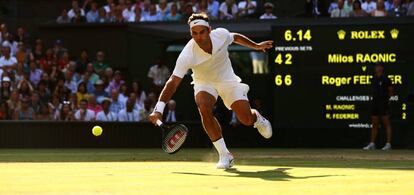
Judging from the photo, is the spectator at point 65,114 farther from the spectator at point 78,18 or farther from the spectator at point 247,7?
the spectator at point 247,7

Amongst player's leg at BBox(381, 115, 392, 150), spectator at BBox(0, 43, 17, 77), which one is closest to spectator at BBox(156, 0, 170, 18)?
spectator at BBox(0, 43, 17, 77)

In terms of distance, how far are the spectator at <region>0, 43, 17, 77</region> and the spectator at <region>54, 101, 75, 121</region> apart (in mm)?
2129

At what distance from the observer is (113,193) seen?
728 centimetres

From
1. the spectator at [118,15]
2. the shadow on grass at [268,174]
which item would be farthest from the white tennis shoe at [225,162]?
the spectator at [118,15]

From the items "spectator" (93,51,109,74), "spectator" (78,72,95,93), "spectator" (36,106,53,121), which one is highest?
"spectator" (93,51,109,74)

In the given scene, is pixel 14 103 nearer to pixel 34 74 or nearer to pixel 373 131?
pixel 34 74

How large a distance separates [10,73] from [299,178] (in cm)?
1307

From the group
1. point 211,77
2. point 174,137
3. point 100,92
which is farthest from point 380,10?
point 174,137

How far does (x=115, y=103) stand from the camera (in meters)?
19.7

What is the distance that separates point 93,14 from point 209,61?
12.3m

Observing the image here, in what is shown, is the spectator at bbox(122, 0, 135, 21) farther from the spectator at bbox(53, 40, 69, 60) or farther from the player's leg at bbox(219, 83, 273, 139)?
the player's leg at bbox(219, 83, 273, 139)

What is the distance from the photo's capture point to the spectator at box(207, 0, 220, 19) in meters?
20.9

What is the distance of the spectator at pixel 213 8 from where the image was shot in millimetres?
20922

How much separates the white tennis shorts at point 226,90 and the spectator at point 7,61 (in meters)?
11.0
